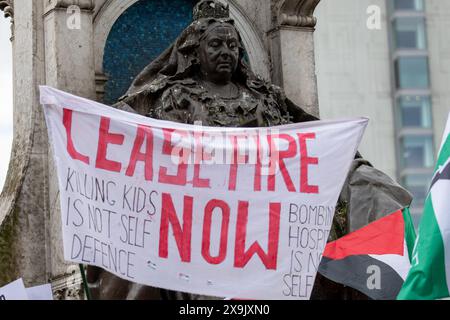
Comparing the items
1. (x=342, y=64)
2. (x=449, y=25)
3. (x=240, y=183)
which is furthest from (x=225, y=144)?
(x=449, y=25)

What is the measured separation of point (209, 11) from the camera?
47.4 feet

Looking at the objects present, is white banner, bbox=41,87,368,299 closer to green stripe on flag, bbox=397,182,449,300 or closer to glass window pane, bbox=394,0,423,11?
green stripe on flag, bbox=397,182,449,300

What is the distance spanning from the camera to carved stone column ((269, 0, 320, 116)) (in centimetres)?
1534

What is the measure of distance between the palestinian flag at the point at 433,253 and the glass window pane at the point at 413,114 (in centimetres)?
3461

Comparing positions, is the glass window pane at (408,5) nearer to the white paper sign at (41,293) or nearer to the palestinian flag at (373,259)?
the palestinian flag at (373,259)

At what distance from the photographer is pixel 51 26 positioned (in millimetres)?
14445

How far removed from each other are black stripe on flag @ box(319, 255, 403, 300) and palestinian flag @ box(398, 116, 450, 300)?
1.88 metres

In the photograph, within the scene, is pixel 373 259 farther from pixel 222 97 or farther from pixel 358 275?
pixel 222 97

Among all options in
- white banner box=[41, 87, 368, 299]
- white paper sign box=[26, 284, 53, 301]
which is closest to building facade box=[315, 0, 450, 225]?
white paper sign box=[26, 284, 53, 301]

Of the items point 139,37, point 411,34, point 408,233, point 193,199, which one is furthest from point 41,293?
point 411,34

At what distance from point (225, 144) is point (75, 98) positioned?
103 cm

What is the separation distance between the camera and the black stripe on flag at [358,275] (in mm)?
13461

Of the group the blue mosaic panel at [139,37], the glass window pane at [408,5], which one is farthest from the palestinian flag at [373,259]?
the glass window pane at [408,5]
